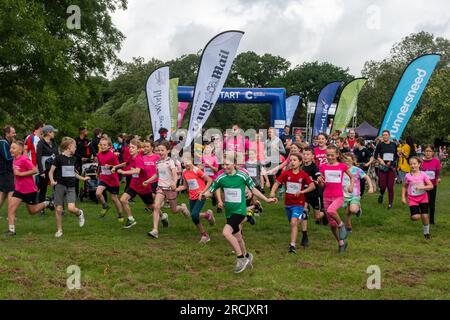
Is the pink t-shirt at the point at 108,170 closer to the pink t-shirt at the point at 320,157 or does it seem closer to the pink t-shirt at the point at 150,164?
the pink t-shirt at the point at 150,164

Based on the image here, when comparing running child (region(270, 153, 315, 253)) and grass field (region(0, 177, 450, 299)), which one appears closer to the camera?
grass field (region(0, 177, 450, 299))

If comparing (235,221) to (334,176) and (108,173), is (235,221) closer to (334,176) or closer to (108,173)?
(334,176)

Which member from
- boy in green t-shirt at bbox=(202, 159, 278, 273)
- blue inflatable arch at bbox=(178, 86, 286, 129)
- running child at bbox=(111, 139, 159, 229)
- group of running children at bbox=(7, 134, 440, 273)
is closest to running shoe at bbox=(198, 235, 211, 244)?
group of running children at bbox=(7, 134, 440, 273)

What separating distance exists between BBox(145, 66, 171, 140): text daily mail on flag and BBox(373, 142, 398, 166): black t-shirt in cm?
625

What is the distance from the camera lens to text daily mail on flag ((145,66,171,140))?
15617mm

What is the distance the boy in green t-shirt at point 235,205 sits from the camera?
275 inches

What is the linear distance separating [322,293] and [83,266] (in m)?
3.27

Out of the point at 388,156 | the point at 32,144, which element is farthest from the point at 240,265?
the point at 388,156

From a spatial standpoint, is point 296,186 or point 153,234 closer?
point 296,186

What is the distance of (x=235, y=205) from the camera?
7.33 meters

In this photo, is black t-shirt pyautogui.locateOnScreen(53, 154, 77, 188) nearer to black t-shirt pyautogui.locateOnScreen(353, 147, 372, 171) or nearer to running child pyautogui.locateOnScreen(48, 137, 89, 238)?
running child pyautogui.locateOnScreen(48, 137, 89, 238)

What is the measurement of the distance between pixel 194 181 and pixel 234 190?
1842 millimetres
